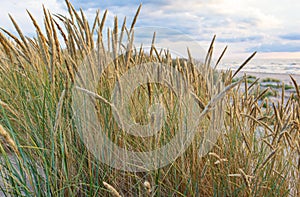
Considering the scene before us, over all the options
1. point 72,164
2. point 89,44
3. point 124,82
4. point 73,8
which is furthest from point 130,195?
point 73,8

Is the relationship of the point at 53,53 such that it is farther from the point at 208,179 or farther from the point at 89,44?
the point at 208,179

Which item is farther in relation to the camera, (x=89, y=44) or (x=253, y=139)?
(x=253, y=139)

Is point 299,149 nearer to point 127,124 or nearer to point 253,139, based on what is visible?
point 253,139

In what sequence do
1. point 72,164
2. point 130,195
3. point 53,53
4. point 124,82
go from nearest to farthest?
point 53,53 → point 72,164 → point 130,195 → point 124,82

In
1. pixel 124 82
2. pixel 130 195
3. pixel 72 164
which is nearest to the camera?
pixel 72 164

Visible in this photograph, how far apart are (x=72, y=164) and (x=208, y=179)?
632 mm

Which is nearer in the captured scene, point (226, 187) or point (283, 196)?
point (226, 187)

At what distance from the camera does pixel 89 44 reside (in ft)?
4.08

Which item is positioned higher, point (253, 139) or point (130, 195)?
point (253, 139)

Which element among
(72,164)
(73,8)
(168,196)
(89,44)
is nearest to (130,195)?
(168,196)

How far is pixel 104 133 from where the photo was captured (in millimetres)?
1183

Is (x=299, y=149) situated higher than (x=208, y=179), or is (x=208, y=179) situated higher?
(x=299, y=149)

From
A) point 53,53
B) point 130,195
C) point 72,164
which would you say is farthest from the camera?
point 130,195

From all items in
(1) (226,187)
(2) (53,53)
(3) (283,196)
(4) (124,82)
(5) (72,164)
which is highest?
(2) (53,53)
